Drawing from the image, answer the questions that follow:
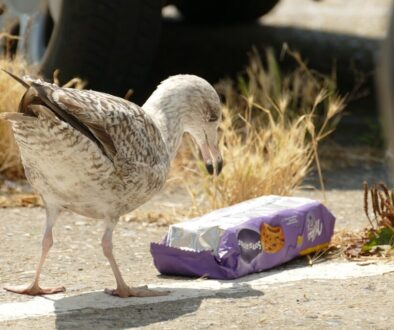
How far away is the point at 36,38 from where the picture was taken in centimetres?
892

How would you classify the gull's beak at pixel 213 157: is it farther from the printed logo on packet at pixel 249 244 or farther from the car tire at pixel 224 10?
the car tire at pixel 224 10

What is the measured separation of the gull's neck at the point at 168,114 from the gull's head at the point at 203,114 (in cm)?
5

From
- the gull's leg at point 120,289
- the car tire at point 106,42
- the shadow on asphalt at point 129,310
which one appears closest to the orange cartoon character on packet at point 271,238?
the shadow on asphalt at point 129,310

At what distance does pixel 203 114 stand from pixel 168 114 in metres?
0.24

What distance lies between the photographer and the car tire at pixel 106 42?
8016 millimetres

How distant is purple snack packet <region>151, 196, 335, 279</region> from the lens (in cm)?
577

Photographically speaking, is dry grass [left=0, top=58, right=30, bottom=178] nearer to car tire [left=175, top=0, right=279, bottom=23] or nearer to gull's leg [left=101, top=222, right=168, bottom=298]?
gull's leg [left=101, top=222, right=168, bottom=298]

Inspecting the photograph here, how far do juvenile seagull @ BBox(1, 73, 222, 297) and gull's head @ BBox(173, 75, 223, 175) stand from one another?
68mm

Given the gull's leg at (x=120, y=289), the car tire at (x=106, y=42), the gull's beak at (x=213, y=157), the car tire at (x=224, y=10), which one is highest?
the car tire at (x=224, y=10)

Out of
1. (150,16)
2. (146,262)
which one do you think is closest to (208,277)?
(146,262)

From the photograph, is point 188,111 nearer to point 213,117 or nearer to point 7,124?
point 213,117

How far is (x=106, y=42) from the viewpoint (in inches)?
319

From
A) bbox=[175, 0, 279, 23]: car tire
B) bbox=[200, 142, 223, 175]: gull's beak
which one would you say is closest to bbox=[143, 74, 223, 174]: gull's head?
bbox=[200, 142, 223, 175]: gull's beak

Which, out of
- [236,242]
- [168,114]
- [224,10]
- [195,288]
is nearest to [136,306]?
[195,288]
